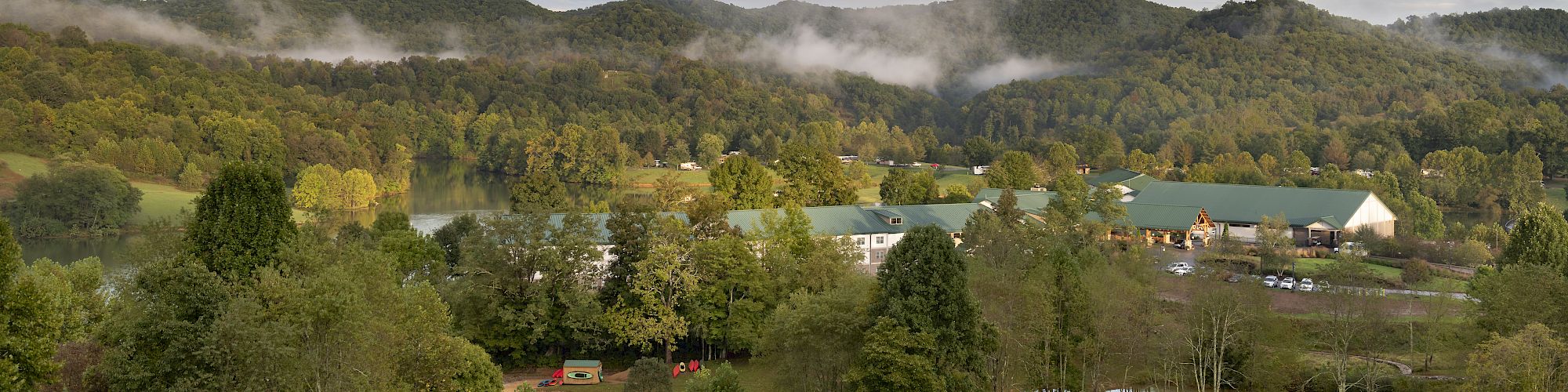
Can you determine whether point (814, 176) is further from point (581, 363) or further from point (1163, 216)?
point (581, 363)

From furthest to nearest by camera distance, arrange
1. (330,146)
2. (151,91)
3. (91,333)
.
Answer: (151,91)
(330,146)
(91,333)

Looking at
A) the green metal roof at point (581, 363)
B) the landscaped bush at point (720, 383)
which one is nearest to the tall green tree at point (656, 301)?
the green metal roof at point (581, 363)

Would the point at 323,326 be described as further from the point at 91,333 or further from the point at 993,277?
the point at 993,277

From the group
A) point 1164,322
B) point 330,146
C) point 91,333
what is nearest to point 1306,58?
point 330,146

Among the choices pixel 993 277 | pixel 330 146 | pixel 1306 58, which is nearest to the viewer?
pixel 993 277

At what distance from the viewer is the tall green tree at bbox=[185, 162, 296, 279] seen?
19.2 meters

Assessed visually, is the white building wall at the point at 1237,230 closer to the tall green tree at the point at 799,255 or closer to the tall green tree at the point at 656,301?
the tall green tree at the point at 799,255

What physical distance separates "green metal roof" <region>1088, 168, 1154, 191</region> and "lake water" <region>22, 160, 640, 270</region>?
27828 millimetres

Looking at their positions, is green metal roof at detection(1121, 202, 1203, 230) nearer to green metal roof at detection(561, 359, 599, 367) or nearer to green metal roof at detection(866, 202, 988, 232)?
green metal roof at detection(866, 202, 988, 232)

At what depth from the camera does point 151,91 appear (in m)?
96.9

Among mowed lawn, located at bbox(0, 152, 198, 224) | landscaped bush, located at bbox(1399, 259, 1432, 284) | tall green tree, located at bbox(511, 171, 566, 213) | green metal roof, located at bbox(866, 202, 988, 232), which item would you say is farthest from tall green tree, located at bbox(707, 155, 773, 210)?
mowed lawn, located at bbox(0, 152, 198, 224)

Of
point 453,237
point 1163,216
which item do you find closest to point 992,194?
point 1163,216

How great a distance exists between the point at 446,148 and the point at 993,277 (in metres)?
111

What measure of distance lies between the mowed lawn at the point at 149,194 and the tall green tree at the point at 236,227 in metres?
44.8
